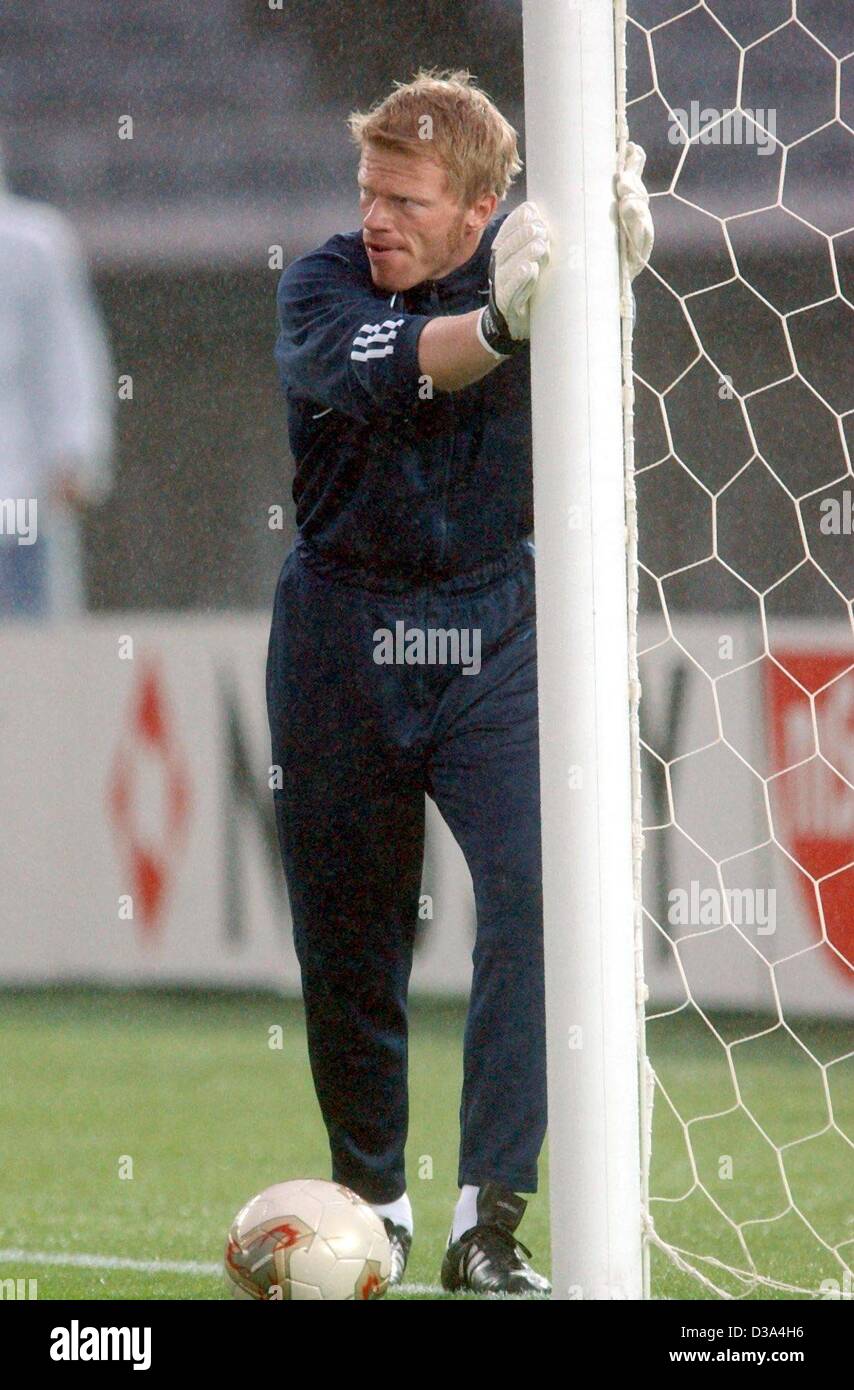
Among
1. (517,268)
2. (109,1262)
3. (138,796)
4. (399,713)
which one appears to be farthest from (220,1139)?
(517,268)

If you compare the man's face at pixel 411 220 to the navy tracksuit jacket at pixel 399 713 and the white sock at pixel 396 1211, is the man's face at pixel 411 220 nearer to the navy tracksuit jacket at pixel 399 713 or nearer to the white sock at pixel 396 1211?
the navy tracksuit jacket at pixel 399 713

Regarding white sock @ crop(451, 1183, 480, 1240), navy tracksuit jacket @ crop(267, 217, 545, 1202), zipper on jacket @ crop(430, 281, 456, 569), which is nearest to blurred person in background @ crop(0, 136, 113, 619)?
navy tracksuit jacket @ crop(267, 217, 545, 1202)

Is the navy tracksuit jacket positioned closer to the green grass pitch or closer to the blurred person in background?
the green grass pitch

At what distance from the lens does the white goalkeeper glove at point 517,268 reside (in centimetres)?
254

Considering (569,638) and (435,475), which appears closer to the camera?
Answer: (569,638)

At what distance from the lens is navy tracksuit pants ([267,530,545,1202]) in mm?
3029

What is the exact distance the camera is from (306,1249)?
2697mm

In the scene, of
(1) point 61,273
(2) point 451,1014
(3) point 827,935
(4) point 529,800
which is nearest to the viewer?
(4) point 529,800

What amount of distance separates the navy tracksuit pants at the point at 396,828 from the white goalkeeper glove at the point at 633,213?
0.66 meters

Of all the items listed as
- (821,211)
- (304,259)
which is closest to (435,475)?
(304,259)

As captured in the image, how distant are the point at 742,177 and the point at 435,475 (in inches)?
249

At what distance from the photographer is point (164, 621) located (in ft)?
19.8

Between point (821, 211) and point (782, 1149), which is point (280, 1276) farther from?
point (821, 211)

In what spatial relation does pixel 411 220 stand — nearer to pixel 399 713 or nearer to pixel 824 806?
pixel 399 713
